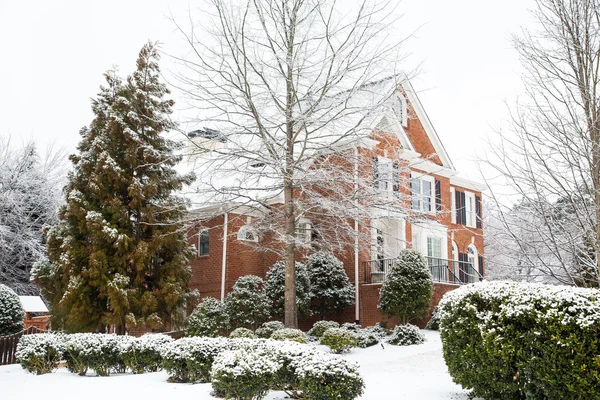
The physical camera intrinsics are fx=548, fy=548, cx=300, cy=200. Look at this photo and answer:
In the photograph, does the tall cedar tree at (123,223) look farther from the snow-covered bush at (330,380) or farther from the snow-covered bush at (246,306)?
the snow-covered bush at (330,380)

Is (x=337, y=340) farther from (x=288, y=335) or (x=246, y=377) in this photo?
(x=246, y=377)

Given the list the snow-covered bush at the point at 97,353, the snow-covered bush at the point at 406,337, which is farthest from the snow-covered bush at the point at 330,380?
the snow-covered bush at the point at 406,337

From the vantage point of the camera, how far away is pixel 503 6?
913 centimetres

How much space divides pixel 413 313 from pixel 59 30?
A: 566 inches

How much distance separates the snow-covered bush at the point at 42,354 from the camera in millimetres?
12008

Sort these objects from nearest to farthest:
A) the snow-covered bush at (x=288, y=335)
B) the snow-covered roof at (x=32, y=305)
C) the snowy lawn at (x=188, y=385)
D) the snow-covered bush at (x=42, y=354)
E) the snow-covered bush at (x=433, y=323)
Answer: the snowy lawn at (x=188, y=385) < the snow-covered bush at (x=42, y=354) < the snow-covered bush at (x=288, y=335) < the snow-covered bush at (x=433, y=323) < the snow-covered roof at (x=32, y=305)

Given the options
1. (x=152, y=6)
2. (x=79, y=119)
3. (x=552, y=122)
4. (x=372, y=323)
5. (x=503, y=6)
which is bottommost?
(x=372, y=323)

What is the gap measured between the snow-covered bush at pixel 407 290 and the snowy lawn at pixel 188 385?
11.6ft

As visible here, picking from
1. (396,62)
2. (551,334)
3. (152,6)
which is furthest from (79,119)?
(551,334)

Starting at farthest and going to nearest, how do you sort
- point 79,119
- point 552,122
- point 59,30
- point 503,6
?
1. point 79,119
2. point 59,30
3. point 503,6
4. point 552,122

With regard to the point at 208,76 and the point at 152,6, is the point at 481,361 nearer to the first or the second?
the point at 208,76

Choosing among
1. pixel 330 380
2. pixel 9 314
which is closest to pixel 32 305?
pixel 9 314

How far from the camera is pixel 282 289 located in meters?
18.0

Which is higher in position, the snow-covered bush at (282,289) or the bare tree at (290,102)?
the bare tree at (290,102)
